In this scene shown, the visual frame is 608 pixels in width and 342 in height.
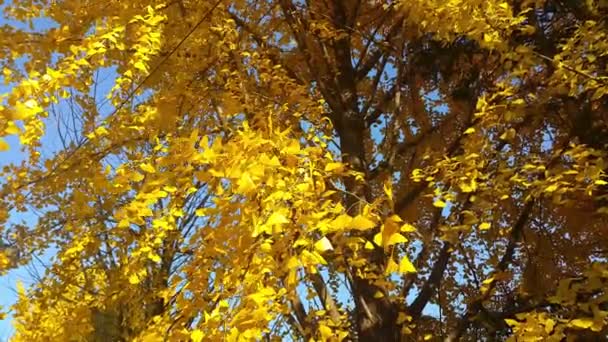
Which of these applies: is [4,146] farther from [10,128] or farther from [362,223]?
[362,223]

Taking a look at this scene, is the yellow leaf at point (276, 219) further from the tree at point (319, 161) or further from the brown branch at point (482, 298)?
the brown branch at point (482, 298)

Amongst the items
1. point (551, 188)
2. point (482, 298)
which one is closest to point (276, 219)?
point (551, 188)

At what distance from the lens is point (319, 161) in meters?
2.06

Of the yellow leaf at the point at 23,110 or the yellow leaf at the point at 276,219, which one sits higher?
the yellow leaf at the point at 23,110

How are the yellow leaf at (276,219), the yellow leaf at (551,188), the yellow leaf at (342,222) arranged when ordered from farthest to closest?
1. the yellow leaf at (551,188)
2. the yellow leaf at (342,222)
3. the yellow leaf at (276,219)

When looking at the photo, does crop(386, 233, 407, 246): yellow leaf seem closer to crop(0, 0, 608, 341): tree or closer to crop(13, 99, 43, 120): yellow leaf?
crop(0, 0, 608, 341): tree

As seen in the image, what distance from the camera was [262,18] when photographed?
4250 mm

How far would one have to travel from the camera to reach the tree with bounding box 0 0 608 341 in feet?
5.93

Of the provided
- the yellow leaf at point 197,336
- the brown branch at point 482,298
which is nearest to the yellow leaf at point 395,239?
the yellow leaf at point 197,336

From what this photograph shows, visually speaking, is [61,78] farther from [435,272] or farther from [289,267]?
[435,272]

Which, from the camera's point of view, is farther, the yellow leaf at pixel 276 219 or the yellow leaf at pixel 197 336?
the yellow leaf at pixel 197 336

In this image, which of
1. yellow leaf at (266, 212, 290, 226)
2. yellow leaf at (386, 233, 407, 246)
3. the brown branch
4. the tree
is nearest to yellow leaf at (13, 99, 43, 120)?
the tree

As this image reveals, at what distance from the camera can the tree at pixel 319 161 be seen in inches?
71.2

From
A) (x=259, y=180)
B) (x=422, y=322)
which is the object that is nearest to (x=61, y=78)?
(x=259, y=180)
